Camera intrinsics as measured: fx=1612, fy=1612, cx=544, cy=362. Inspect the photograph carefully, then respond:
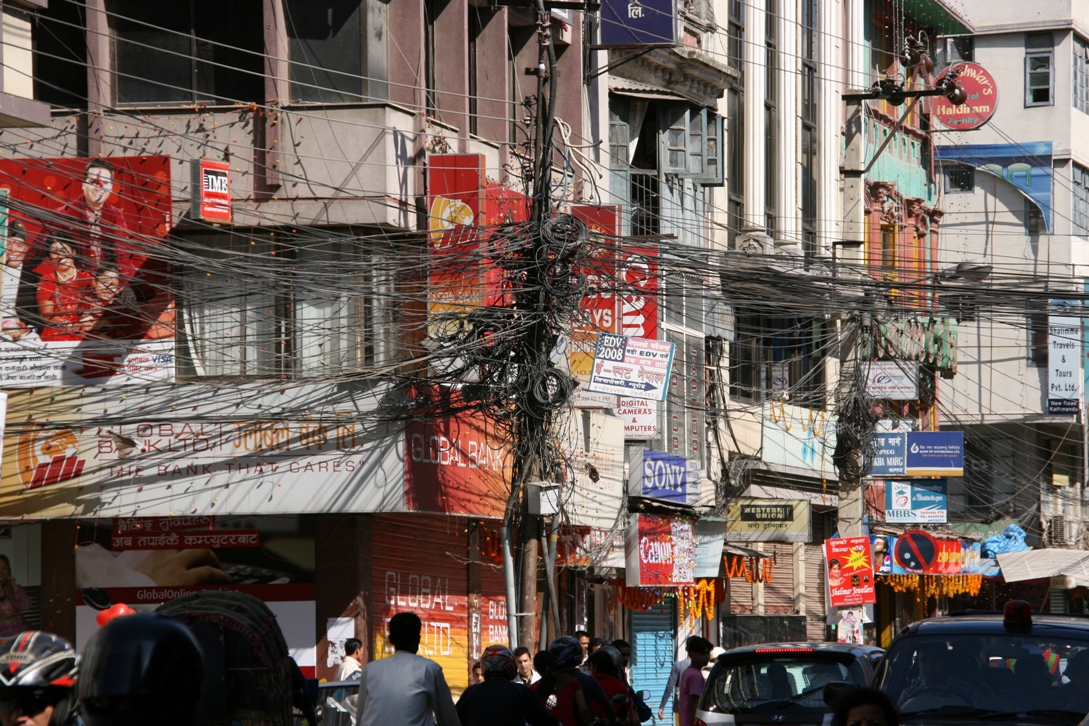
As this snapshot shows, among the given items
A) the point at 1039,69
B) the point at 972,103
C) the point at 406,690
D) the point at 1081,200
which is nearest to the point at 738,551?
the point at 972,103

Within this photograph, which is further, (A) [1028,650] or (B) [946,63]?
(B) [946,63]

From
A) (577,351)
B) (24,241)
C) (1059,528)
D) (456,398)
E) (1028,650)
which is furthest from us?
(1059,528)

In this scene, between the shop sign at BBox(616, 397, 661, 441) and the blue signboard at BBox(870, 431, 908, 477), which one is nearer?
the shop sign at BBox(616, 397, 661, 441)

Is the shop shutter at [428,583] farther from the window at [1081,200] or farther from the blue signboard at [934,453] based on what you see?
the window at [1081,200]

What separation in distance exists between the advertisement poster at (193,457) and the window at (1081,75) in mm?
36402

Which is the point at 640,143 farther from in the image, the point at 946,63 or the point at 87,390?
the point at 946,63

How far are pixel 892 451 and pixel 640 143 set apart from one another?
25.8 ft

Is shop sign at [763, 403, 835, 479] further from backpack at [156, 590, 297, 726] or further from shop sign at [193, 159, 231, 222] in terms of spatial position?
backpack at [156, 590, 297, 726]

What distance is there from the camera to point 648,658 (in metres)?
26.2

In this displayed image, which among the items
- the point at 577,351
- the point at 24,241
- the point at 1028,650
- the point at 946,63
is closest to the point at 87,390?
the point at 24,241

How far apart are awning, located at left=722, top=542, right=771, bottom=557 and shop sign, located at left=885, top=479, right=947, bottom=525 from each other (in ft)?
9.82

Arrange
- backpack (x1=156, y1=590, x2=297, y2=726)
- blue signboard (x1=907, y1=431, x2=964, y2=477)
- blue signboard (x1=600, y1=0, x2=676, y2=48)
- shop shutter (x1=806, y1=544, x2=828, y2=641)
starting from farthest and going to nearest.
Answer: shop shutter (x1=806, y1=544, x2=828, y2=641) < blue signboard (x1=907, y1=431, x2=964, y2=477) < blue signboard (x1=600, y1=0, x2=676, y2=48) < backpack (x1=156, y1=590, x2=297, y2=726)

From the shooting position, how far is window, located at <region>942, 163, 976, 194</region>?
156ft

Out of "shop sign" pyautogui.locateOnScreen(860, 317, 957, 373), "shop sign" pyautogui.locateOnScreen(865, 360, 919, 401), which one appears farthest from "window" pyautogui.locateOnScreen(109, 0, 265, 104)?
"shop sign" pyautogui.locateOnScreen(860, 317, 957, 373)
